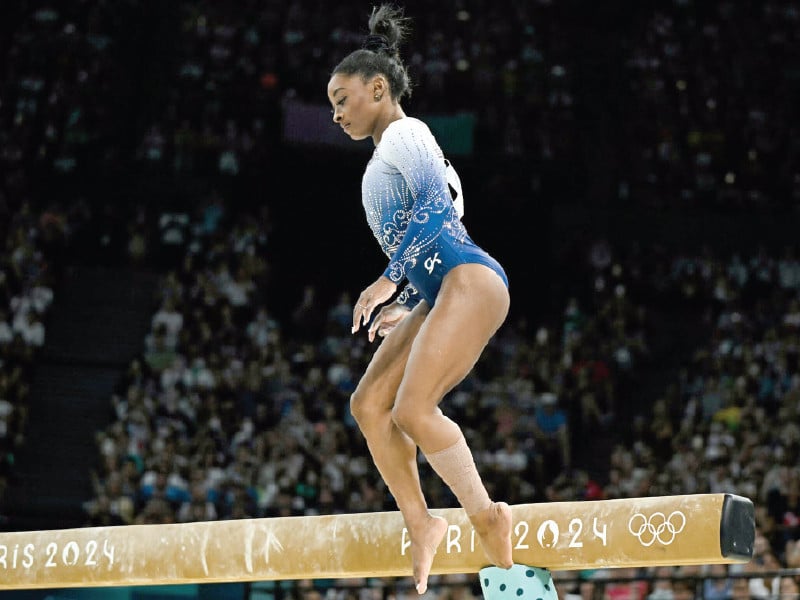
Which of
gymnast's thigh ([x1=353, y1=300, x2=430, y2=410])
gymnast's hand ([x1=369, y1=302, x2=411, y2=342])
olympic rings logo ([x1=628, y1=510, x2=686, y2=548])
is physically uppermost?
gymnast's hand ([x1=369, y1=302, x2=411, y2=342])

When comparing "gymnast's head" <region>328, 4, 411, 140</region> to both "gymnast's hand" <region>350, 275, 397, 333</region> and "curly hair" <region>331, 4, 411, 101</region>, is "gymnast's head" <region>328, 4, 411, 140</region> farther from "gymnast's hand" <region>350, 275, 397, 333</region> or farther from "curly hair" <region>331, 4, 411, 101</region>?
"gymnast's hand" <region>350, 275, 397, 333</region>

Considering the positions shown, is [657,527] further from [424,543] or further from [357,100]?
[357,100]

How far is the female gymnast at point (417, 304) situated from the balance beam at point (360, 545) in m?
0.26

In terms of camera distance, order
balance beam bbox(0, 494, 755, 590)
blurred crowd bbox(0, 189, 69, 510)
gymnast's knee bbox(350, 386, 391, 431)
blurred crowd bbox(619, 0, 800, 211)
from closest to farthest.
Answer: balance beam bbox(0, 494, 755, 590) → gymnast's knee bbox(350, 386, 391, 431) → blurred crowd bbox(0, 189, 69, 510) → blurred crowd bbox(619, 0, 800, 211)

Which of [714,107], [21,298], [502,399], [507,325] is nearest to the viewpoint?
[502,399]

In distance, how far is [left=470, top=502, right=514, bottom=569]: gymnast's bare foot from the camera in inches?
176

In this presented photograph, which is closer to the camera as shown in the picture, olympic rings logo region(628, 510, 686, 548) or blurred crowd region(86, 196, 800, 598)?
olympic rings logo region(628, 510, 686, 548)

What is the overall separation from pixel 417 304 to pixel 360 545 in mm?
996

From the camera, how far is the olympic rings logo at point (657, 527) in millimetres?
4402

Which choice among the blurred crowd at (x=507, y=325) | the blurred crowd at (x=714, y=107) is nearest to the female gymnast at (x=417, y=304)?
the blurred crowd at (x=507, y=325)

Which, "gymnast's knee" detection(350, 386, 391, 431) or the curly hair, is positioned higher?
the curly hair

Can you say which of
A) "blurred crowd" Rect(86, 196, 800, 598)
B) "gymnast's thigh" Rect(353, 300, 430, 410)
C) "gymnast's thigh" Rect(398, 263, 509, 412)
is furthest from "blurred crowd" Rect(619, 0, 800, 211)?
"gymnast's thigh" Rect(398, 263, 509, 412)

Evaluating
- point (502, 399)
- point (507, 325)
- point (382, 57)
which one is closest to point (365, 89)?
point (382, 57)

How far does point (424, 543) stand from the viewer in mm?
4621
